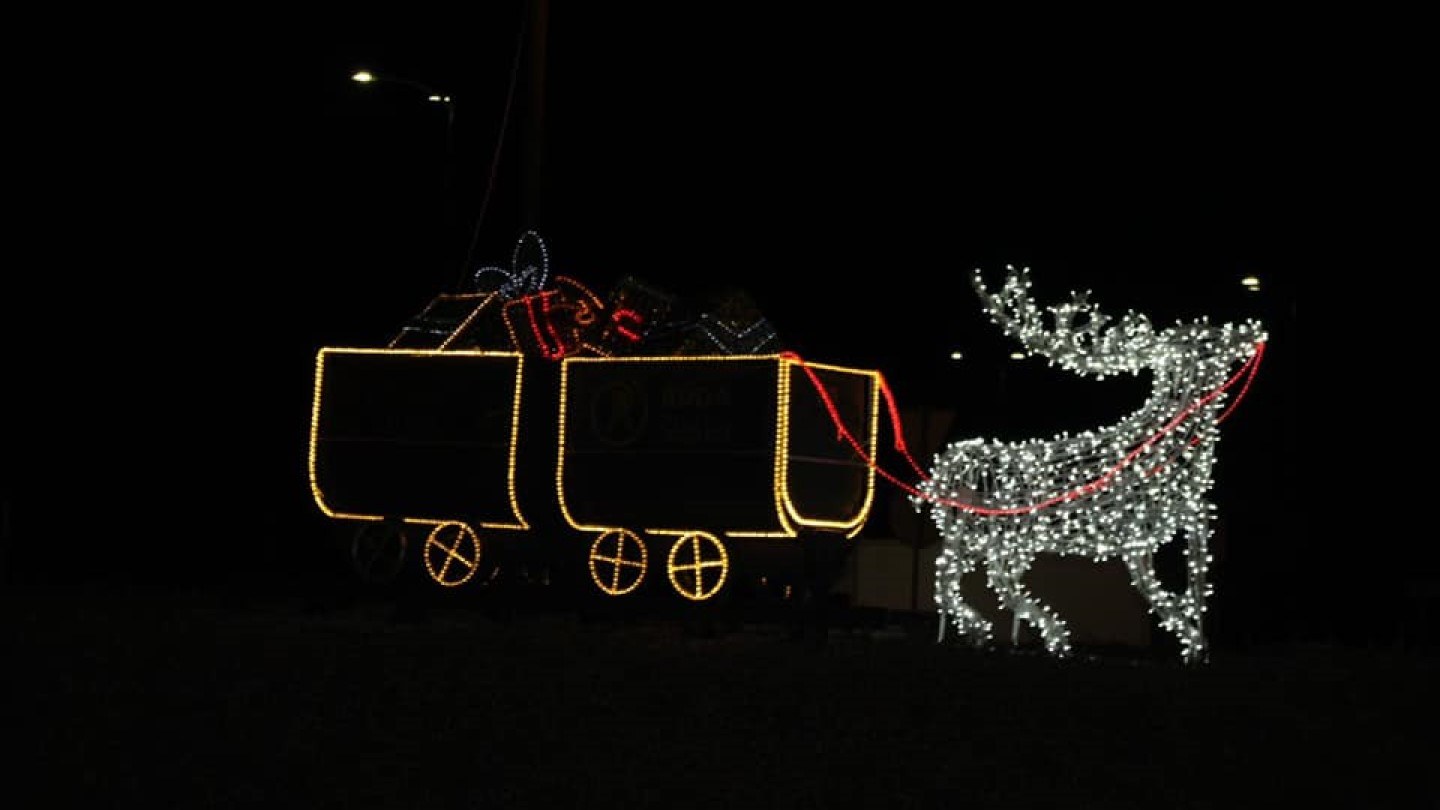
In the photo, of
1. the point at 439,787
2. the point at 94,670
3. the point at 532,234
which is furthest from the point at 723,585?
the point at 439,787

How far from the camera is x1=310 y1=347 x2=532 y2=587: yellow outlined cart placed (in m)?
20.5

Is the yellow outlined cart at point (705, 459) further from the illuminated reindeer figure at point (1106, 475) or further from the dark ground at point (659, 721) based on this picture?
the illuminated reindeer figure at point (1106, 475)

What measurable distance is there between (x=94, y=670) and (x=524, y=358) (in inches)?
282

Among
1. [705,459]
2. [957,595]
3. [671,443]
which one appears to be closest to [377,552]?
[671,443]

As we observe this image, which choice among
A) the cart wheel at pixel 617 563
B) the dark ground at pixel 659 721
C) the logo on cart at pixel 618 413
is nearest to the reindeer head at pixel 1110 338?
the dark ground at pixel 659 721

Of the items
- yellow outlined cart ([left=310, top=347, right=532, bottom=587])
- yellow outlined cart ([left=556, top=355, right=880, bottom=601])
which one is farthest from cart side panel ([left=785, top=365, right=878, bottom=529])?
yellow outlined cart ([left=310, top=347, right=532, bottom=587])

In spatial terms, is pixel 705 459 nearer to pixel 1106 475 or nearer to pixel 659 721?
pixel 1106 475

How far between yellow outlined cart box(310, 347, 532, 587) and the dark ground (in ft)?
4.90

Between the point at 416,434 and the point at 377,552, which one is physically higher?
the point at 416,434

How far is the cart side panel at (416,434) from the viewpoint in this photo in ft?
67.3

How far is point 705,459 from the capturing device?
63.8 ft

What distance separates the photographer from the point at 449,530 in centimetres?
2141

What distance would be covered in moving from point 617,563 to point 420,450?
206cm

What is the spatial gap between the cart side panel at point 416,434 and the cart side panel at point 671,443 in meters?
0.68
